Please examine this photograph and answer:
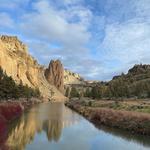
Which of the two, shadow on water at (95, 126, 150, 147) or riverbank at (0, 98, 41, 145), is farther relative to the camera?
riverbank at (0, 98, 41, 145)

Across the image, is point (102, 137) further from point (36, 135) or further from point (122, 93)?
point (122, 93)

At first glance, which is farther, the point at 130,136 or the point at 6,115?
the point at 6,115

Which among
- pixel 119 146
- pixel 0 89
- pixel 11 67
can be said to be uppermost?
pixel 11 67

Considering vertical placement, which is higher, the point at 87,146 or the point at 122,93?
the point at 122,93

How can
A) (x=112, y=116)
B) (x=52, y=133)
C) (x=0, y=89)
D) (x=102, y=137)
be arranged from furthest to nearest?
1. (x=0, y=89)
2. (x=112, y=116)
3. (x=52, y=133)
4. (x=102, y=137)

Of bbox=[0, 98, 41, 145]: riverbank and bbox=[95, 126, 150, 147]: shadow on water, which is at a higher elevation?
bbox=[0, 98, 41, 145]: riverbank

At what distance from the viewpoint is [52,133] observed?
1331 inches

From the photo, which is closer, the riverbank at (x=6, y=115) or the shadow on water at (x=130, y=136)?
the shadow on water at (x=130, y=136)

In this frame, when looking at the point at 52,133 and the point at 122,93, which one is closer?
the point at 52,133

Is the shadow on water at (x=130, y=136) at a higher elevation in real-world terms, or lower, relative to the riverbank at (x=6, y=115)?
lower

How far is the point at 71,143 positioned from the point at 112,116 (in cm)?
1547

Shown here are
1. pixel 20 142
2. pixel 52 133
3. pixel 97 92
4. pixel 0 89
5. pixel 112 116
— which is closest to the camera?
pixel 20 142

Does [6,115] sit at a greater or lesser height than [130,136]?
greater

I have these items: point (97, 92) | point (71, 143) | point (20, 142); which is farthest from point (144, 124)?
point (97, 92)
